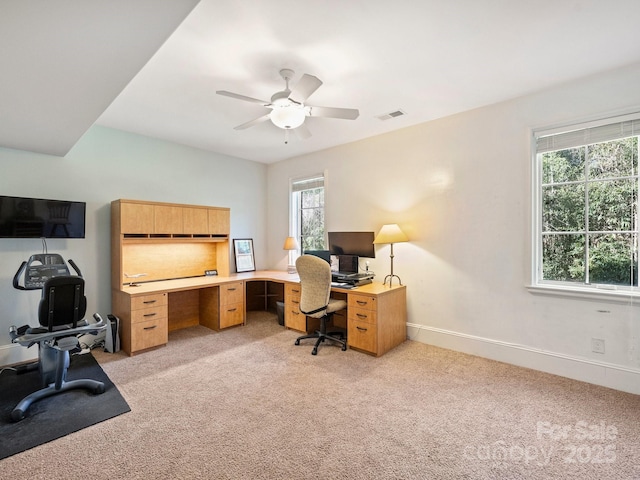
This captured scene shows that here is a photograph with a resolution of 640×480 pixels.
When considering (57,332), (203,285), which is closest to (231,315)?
(203,285)

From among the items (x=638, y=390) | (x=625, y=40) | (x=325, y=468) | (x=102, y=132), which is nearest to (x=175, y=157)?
(x=102, y=132)

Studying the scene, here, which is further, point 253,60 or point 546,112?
point 546,112

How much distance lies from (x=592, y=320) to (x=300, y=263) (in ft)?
9.10

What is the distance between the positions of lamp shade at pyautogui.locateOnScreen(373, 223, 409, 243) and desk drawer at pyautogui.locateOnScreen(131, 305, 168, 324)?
268 centimetres

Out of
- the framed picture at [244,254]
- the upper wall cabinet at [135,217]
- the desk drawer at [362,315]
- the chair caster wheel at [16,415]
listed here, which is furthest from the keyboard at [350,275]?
the chair caster wheel at [16,415]

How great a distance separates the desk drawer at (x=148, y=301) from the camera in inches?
132

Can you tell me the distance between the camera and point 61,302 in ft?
8.08

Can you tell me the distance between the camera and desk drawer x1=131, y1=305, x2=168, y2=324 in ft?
11.0

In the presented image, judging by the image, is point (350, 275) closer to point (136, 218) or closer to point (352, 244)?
point (352, 244)

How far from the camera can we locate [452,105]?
10.5 feet

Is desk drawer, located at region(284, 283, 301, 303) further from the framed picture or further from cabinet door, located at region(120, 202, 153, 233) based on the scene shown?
cabinet door, located at region(120, 202, 153, 233)

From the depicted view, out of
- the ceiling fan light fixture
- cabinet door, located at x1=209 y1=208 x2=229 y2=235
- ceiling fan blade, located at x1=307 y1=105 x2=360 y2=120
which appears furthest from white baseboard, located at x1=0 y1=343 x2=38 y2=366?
ceiling fan blade, located at x1=307 y1=105 x2=360 y2=120

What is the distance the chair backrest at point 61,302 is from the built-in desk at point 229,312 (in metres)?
0.79

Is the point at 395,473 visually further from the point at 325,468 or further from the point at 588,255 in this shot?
the point at 588,255
